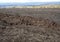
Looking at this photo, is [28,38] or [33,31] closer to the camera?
[28,38]

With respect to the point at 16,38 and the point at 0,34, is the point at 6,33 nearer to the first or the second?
the point at 0,34

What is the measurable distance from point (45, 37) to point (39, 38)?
35 centimetres

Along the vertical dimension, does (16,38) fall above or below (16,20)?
above

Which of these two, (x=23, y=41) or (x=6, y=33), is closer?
(x=23, y=41)

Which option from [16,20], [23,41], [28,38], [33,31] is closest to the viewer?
[23,41]

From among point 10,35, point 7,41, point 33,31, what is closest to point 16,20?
point 33,31

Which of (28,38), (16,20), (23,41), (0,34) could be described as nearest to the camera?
(23,41)

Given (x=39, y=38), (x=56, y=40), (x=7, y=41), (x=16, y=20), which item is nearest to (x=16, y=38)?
(x=7, y=41)

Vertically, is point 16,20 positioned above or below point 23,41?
below

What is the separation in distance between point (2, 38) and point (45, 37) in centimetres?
207

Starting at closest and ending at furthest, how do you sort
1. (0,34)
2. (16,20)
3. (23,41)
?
1. (23,41)
2. (0,34)
3. (16,20)

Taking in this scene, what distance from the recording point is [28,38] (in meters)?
9.40

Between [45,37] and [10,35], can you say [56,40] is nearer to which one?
[45,37]

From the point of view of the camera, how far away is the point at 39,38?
9.45 m
